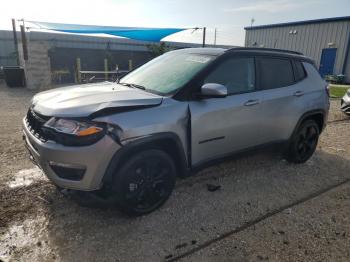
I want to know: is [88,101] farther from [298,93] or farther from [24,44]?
[24,44]

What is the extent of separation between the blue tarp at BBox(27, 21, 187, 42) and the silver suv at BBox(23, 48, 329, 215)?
29.5 feet

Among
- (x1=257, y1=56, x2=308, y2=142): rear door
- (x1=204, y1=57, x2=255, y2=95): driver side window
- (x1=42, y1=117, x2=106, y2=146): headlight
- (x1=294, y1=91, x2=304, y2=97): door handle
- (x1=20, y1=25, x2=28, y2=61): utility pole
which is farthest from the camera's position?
(x1=20, y1=25, x2=28, y2=61): utility pole

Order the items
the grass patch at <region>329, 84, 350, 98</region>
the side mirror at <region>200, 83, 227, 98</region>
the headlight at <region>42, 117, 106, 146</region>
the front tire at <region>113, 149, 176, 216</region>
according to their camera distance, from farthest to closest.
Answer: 1. the grass patch at <region>329, 84, 350, 98</region>
2. the side mirror at <region>200, 83, 227, 98</region>
3. the front tire at <region>113, 149, 176, 216</region>
4. the headlight at <region>42, 117, 106, 146</region>

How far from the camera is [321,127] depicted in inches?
199

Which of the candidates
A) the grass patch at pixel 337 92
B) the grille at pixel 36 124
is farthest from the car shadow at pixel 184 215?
the grass patch at pixel 337 92

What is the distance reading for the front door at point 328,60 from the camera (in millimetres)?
21156

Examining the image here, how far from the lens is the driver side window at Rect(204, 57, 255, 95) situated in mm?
3516

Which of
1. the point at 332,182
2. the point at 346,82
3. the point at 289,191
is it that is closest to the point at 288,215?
the point at 289,191

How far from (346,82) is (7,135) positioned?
847 inches

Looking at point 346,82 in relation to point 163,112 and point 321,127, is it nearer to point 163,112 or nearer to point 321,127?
point 321,127

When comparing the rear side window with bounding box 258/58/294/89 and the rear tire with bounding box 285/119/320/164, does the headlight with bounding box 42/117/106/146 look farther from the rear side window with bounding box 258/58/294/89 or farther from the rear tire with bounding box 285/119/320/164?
the rear tire with bounding box 285/119/320/164

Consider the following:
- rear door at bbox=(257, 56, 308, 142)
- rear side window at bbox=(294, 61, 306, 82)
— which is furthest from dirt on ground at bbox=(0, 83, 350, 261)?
rear side window at bbox=(294, 61, 306, 82)

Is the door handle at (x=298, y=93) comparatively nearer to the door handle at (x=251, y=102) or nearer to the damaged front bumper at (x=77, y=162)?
the door handle at (x=251, y=102)

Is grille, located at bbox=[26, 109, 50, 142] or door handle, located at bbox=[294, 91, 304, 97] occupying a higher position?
door handle, located at bbox=[294, 91, 304, 97]
